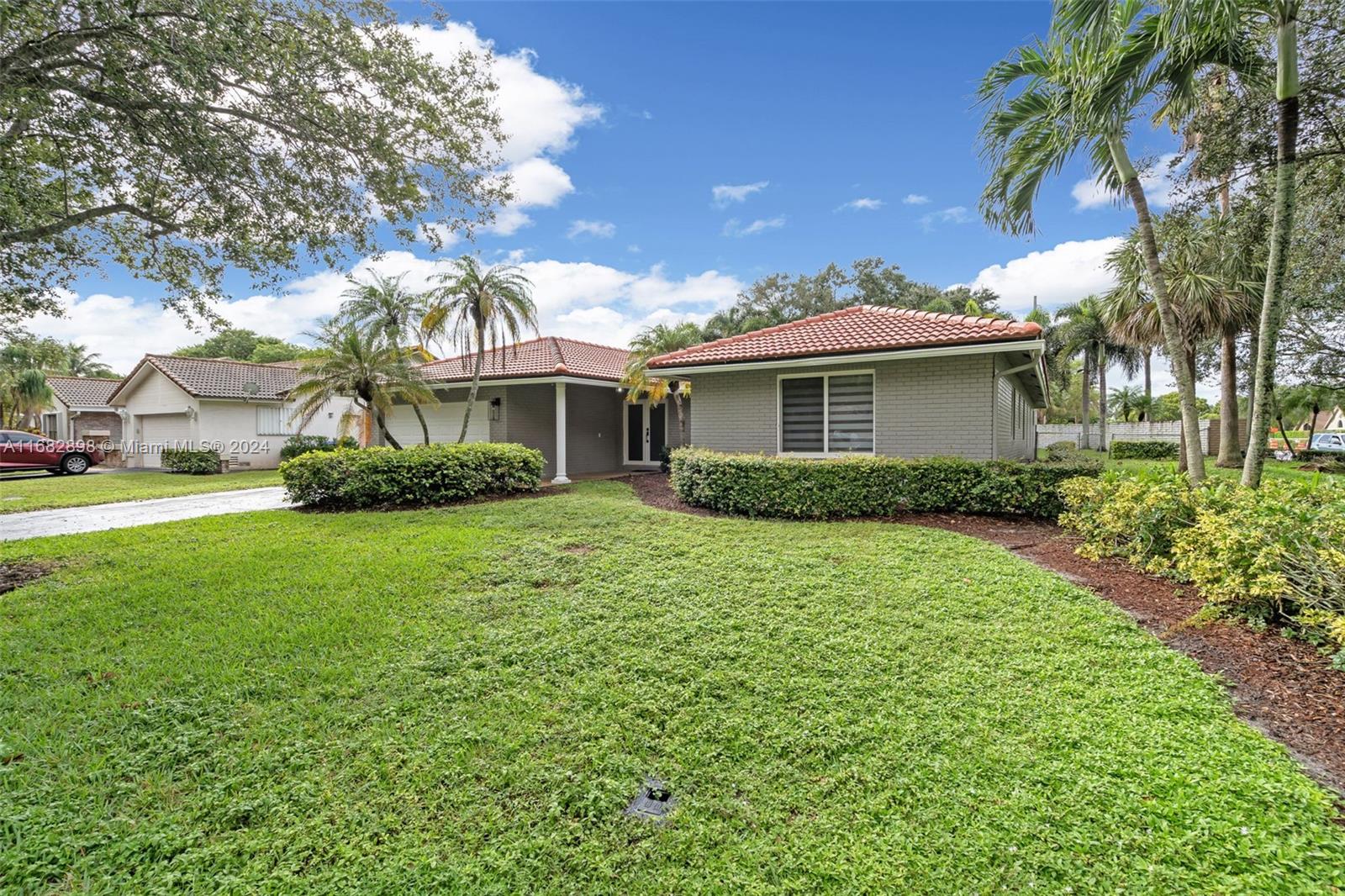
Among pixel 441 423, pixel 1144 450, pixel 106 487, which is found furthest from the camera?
pixel 1144 450

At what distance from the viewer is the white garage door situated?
17.4m

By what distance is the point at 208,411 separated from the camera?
74.4ft

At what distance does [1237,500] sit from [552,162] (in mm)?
11636

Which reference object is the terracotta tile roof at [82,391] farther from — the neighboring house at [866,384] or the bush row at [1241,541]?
the bush row at [1241,541]

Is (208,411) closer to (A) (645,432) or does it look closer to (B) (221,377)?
(B) (221,377)

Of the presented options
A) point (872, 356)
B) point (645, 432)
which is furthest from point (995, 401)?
point (645, 432)

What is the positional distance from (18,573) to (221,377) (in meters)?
21.2

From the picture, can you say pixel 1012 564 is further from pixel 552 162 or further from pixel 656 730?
pixel 552 162

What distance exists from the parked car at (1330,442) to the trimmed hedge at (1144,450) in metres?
4.49

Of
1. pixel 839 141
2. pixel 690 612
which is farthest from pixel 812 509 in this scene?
pixel 839 141

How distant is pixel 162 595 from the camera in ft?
19.6

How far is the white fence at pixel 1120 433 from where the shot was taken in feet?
97.0

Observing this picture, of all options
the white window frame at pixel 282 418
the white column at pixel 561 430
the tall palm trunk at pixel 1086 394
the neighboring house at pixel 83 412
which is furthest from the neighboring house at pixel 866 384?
the neighboring house at pixel 83 412

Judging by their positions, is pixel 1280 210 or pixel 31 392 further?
pixel 31 392
